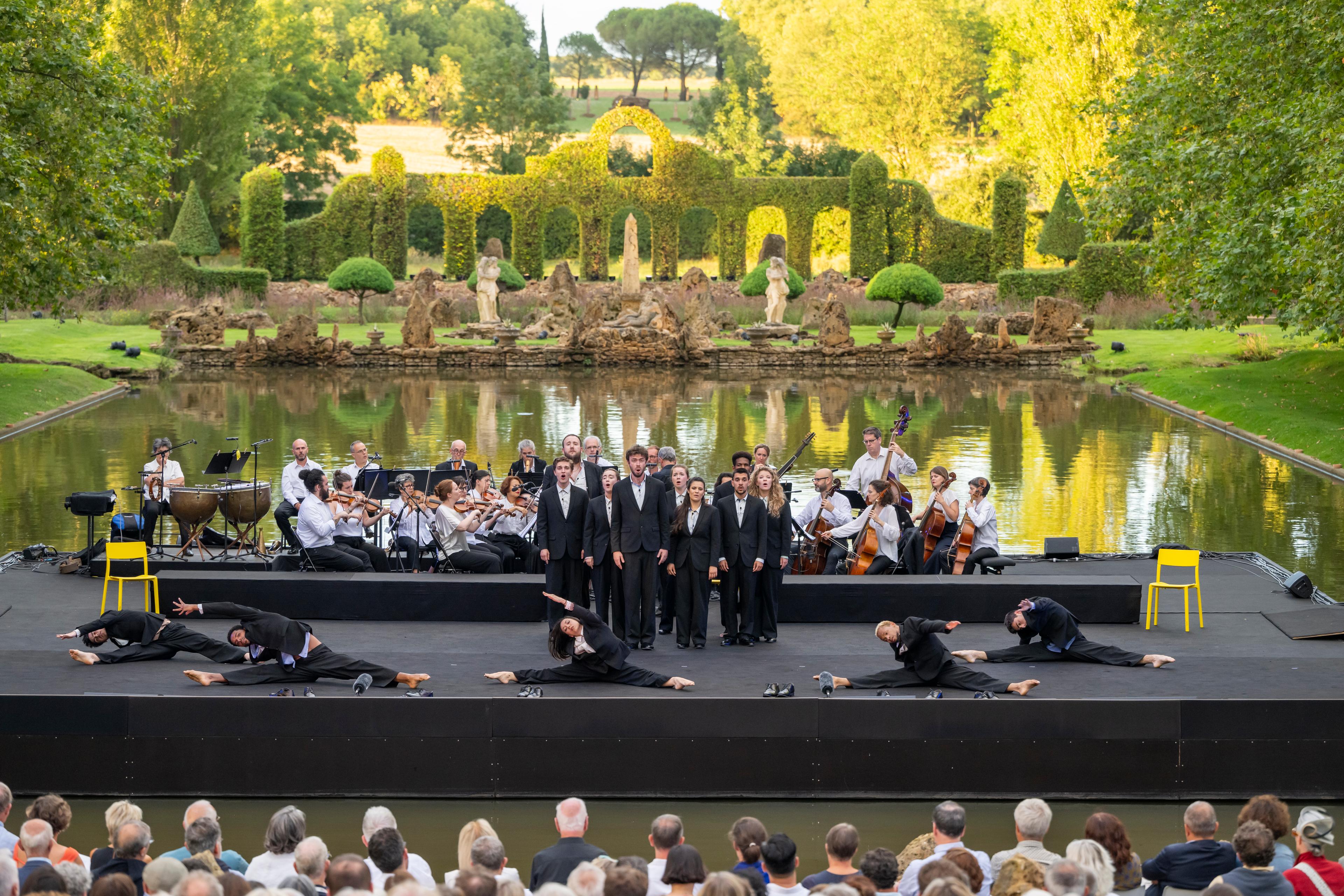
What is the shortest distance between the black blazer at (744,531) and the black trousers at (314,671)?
2874mm

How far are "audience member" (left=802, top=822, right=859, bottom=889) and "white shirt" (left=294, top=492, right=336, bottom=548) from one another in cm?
773

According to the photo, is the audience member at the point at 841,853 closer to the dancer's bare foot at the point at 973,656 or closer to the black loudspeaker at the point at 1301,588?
the dancer's bare foot at the point at 973,656

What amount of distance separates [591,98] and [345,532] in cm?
9099

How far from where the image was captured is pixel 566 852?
21.0 ft

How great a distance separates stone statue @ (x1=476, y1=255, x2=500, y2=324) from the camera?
135ft

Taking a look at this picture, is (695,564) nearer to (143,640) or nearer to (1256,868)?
(143,640)

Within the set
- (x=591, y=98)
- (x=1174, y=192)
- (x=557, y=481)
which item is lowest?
(x=557, y=481)

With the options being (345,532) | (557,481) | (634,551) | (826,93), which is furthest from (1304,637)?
(826,93)

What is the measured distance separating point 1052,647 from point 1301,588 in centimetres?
365

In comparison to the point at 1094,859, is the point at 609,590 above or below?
above

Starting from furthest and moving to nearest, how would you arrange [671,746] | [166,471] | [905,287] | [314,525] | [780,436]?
[905,287], [780,436], [166,471], [314,525], [671,746]

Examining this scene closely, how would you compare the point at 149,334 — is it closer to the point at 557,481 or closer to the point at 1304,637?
the point at 557,481

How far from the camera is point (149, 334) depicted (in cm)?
3897

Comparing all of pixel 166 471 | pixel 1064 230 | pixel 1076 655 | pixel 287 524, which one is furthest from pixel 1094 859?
pixel 1064 230
